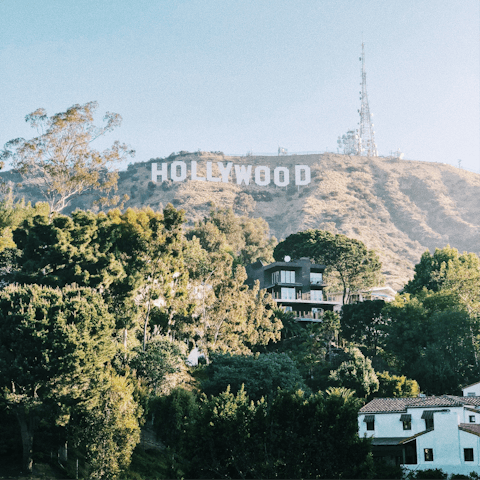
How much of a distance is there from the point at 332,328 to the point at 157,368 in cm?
2569

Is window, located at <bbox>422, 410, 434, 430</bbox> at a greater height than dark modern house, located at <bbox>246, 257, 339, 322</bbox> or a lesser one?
lesser

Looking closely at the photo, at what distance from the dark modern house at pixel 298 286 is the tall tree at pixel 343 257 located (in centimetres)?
345

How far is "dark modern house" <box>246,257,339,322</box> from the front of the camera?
306 ft

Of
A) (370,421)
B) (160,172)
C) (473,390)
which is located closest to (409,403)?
(370,421)

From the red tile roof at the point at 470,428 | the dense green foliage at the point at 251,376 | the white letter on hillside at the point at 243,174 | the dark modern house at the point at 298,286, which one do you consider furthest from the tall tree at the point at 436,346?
the white letter on hillside at the point at 243,174

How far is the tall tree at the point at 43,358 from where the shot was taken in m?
45.6

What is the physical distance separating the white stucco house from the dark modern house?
104ft

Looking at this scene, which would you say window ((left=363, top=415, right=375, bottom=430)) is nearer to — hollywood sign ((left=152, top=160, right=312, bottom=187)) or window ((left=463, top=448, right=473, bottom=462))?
window ((left=463, top=448, right=473, bottom=462))

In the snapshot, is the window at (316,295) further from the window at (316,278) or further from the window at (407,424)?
the window at (407,424)

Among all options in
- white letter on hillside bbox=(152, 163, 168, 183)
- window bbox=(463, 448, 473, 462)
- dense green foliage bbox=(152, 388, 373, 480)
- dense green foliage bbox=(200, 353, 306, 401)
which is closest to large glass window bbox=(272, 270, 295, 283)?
dense green foliage bbox=(200, 353, 306, 401)

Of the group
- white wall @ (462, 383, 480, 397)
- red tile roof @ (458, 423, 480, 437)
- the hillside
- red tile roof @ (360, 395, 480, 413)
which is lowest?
red tile roof @ (458, 423, 480, 437)

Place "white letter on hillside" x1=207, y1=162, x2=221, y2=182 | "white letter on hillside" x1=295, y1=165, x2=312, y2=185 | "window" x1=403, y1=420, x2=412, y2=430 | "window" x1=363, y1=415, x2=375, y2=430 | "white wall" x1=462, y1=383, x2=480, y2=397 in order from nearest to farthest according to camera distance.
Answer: "window" x1=403, y1=420, x2=412, y2=430
"window" x1=363, y1=415, x2=375, y2=430
"white wall" x1=462, y1=383, x2=480, y2=397
"white letter on hillside" x1=295, y1=165, x2=312, y2=185
"white letter on hillside" x1=207, y1=162, x2=221, y2=182

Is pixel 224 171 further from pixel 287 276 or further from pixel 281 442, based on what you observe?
pixel 281 442

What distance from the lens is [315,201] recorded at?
180750 mm
